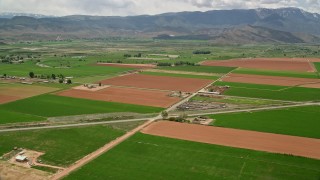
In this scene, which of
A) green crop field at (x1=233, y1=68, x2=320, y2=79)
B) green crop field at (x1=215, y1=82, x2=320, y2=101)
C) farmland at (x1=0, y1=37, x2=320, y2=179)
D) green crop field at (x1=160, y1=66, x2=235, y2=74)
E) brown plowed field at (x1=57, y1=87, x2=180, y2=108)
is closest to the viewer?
farmland at (x1=0, y1=37, x2=320, y2=179)

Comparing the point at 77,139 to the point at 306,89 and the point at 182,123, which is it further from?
the point at 306,89

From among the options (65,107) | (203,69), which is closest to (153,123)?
(65,107)

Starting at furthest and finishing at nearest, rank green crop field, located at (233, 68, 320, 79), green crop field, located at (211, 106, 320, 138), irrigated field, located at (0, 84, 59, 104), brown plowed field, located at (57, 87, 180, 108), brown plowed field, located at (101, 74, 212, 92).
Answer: green crop field, located at (233, 68, 320, 79), brown plowed field, located at (101, 74, 212, 92), irrigated field, located at (0, 84, 59, 104), brown plowed field, located at (57, 87, 180, 108), green crop field, located at (211, 106, 320, 138)

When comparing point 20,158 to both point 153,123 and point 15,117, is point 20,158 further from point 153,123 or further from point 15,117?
point 153,123

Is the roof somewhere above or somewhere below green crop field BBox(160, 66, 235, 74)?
below

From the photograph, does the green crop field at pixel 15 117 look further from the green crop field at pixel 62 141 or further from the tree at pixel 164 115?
the tree at pixel 164 115

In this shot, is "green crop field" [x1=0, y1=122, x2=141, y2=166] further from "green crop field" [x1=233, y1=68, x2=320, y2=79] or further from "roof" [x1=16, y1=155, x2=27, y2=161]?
"green crop field" [x1=233, y1=68, x2=320, y2=79]

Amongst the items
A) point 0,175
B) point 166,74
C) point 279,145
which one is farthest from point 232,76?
point 0,175

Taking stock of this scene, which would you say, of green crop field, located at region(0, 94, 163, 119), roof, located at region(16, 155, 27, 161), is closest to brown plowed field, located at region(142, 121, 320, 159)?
green crop field, located at region(0, 94, 163, 119)
